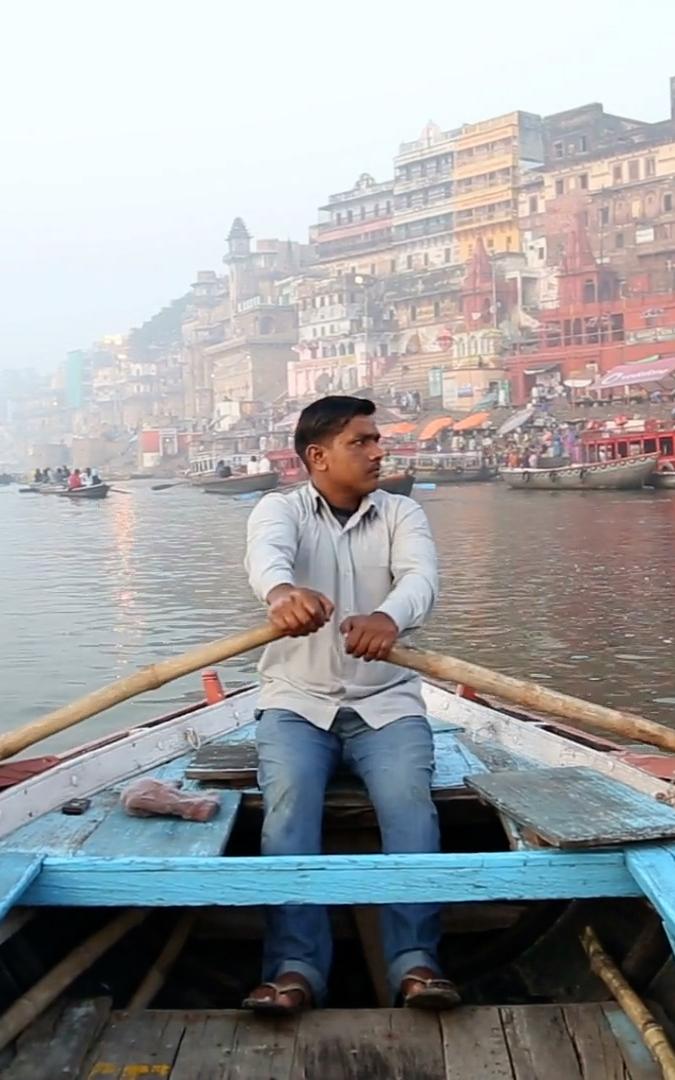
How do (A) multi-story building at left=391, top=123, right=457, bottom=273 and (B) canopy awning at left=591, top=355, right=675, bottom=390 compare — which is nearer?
(B) canopy awning at left=591, top=355, right=675, bottom=390

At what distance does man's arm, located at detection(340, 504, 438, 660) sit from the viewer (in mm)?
2365

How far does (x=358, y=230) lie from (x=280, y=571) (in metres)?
82.1

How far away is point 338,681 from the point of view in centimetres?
258

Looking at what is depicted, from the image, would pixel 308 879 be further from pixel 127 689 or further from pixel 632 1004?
pixel 127 689

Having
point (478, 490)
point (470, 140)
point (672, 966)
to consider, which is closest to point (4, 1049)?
point (672, 966)

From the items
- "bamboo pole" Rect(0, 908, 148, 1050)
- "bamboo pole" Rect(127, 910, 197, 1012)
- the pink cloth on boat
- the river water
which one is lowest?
the river water

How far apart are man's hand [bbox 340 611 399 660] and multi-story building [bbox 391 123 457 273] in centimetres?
7063

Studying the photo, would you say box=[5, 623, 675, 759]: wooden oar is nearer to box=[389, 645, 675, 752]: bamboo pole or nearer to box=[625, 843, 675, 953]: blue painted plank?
box=[389, 645, 675, 752]: bamboo pole

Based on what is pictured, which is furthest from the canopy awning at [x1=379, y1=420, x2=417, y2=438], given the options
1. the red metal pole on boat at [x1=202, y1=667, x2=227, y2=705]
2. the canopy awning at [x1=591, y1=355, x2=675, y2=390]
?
the red metal pole on boat at [x1=202, y1=667, x2=227, y2=705]

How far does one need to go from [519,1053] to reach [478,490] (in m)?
35.2

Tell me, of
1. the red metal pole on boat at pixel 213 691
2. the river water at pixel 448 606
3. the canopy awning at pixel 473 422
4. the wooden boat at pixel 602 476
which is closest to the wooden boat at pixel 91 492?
the river water at pixel 448 606

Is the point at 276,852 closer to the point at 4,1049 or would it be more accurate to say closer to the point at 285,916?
the point at 285,916

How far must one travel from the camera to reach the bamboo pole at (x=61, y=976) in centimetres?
189

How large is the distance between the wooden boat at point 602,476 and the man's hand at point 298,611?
1182 inches
